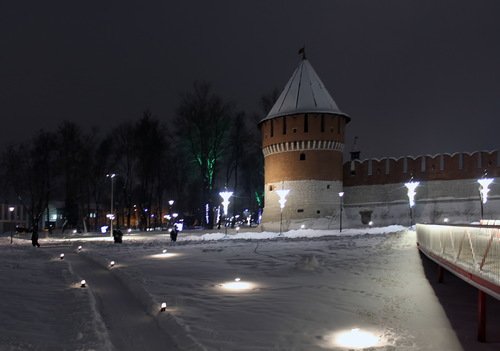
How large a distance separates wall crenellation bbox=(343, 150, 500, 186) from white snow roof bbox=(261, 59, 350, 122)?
522cm

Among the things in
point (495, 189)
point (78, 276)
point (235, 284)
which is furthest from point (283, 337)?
point (495, 189)

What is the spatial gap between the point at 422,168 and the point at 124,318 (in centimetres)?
3638

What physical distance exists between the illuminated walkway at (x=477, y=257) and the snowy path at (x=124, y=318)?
520cm

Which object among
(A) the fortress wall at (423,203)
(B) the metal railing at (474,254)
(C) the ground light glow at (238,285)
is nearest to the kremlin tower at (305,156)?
(A) the fortress wall at (423,203)

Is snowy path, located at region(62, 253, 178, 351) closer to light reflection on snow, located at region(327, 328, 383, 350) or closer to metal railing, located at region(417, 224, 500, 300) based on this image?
light reflection on snow, located at region(327, 328, 383, 350)

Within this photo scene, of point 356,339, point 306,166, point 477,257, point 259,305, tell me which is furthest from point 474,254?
point 306,166

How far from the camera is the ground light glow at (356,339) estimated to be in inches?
309

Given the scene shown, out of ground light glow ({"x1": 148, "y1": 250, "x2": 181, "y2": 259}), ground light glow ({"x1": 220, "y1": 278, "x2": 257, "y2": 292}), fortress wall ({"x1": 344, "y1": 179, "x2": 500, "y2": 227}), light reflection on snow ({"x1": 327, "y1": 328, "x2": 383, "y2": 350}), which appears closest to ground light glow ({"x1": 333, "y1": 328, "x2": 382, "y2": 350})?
light reflection on snow ({"x1": 327, "y1": 328, "x2": 383, "y2": 350})

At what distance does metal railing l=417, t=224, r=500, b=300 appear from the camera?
7.77 m

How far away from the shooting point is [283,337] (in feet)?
27.2

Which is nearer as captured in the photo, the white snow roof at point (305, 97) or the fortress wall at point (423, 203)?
the fortress wall at point (423, 203)

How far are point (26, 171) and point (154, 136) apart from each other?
13.0 meters

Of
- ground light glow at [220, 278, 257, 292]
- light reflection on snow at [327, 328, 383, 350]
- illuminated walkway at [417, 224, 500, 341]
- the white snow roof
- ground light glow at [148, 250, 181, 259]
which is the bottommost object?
light reflection on snow at [327, 328, 383, 350]

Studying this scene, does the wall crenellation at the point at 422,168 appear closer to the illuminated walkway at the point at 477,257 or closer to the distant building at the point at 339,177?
the distant building at the point at 339,177
